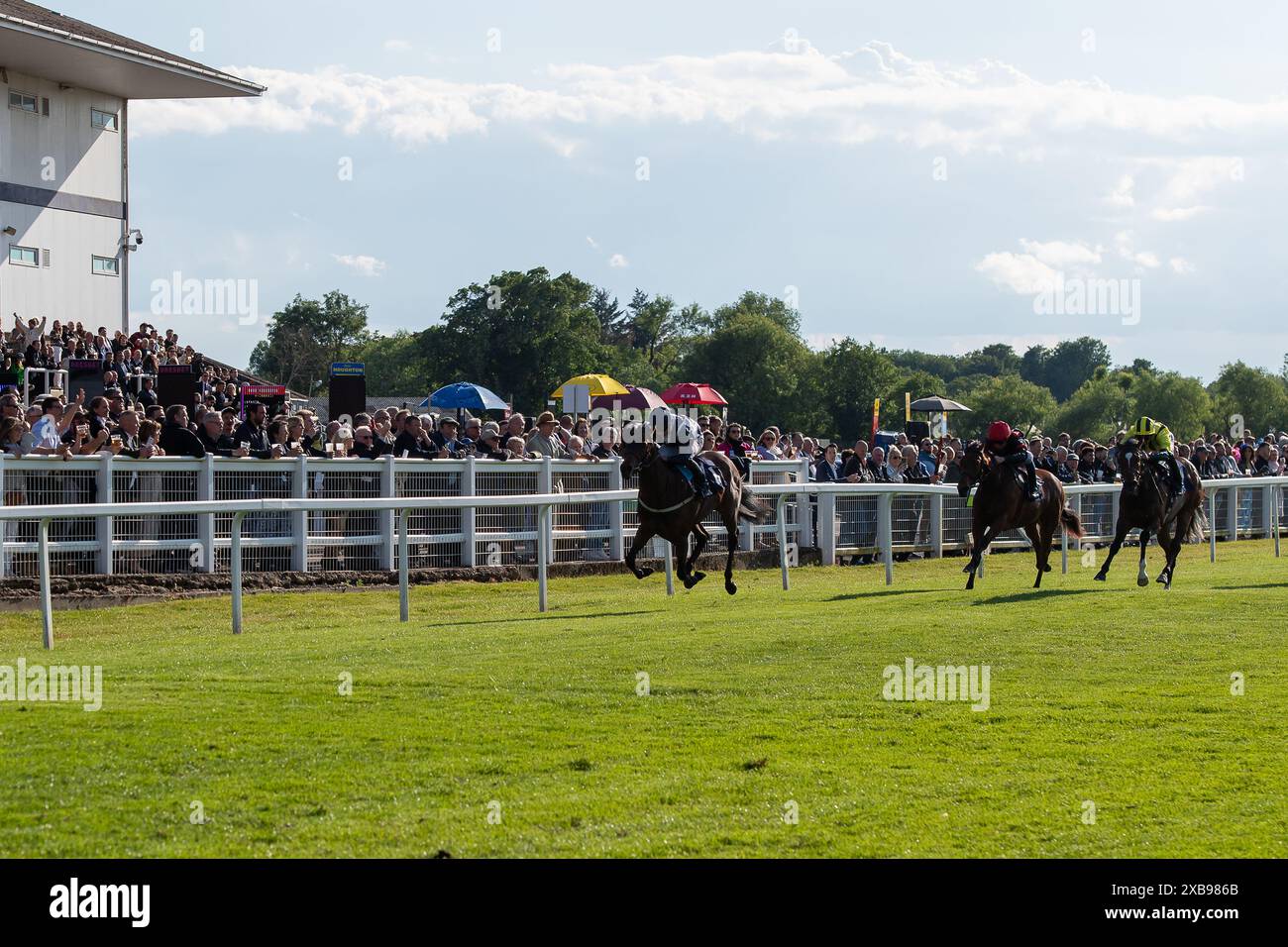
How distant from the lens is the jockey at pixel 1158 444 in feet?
57.4

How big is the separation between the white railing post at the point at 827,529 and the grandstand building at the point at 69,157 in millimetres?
19755

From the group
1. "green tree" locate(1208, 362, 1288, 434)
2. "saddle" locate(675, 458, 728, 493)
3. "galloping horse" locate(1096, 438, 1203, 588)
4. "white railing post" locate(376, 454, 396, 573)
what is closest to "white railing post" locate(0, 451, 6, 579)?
"white railing post" locate(376, 454, 396, 573)

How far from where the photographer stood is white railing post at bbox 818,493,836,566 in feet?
Answer: 74.2

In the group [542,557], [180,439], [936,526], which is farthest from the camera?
[936,526]

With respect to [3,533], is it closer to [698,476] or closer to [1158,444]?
[698,476]

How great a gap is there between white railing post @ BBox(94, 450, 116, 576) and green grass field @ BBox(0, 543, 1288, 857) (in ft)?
9.96

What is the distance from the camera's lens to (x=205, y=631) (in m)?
13.1

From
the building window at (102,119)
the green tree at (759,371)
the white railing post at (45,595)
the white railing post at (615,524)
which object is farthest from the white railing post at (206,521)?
the green tree at (759,371)

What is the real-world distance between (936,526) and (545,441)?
287 inches

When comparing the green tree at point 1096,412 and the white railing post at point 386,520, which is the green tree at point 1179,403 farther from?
the white railing post at point 386,520

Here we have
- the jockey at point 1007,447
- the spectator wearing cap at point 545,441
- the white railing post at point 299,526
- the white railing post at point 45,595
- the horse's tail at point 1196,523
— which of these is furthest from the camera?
the spectator wearing cap at point 545,441

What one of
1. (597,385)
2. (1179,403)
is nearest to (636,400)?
(597,385)

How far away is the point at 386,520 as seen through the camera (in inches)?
720
